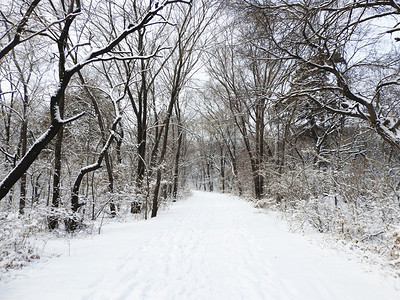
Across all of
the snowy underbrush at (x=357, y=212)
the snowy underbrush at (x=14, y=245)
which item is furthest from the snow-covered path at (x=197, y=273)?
the snowy underbrush at (x=357, y=212)

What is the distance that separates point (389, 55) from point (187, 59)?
7.55m

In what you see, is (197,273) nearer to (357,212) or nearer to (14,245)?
(14,245)

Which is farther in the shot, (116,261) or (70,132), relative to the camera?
(70,132)

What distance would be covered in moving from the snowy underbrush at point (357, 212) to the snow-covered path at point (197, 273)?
0.54 meters

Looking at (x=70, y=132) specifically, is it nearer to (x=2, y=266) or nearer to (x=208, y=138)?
(x=2, y=266)

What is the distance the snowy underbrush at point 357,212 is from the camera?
11.3 ft

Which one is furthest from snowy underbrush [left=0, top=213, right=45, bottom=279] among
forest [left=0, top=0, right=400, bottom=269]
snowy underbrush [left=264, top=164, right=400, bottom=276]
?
snowy underbrush [left=264, top=164, right=400, bottom=276]

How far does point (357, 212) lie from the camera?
438 centimetres

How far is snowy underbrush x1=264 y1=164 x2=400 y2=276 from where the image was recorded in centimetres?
346

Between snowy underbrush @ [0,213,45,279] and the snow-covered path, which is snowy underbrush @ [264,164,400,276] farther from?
snowy underbrush @ [0,213,45,279]

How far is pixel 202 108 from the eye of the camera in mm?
18500

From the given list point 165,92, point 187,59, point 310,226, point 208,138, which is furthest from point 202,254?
point 208,138

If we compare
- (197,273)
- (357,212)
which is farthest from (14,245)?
(357,212)

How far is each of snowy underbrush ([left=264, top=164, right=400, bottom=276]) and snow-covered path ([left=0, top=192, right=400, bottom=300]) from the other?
536 millimetres
